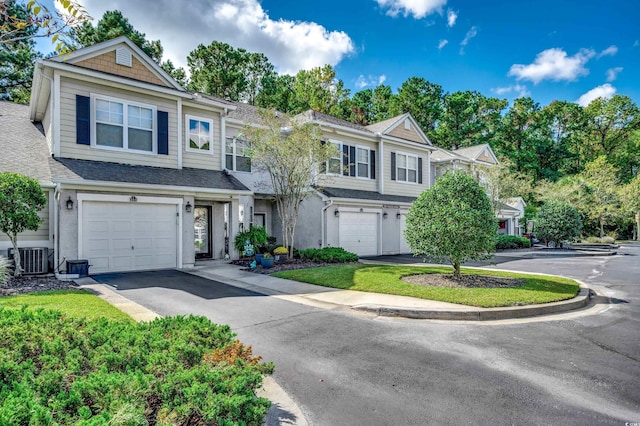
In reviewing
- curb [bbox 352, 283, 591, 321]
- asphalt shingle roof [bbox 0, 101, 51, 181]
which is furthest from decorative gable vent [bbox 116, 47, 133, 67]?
curb [bbox 352, 283, 591, 321]

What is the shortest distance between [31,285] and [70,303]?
3368 mm

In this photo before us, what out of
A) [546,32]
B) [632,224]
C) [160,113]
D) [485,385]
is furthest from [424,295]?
[632,224]

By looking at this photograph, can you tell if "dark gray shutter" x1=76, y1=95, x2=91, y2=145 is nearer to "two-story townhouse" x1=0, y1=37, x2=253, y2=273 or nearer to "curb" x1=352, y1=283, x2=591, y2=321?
"two-story townhouse" x1=0, y1=37, x2=253, y2=273

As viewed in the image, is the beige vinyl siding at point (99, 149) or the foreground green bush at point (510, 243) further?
the foreground green bush at point (510, 243)

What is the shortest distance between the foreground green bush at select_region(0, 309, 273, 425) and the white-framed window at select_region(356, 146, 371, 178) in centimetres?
1620

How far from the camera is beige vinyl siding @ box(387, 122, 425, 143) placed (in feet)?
68.8

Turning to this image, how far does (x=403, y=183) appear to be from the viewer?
21.5 m

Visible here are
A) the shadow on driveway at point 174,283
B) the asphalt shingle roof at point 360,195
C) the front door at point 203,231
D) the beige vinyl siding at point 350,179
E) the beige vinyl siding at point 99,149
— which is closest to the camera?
the shadow on driveway at point 174,283

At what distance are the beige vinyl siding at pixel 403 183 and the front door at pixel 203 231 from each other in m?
9.88

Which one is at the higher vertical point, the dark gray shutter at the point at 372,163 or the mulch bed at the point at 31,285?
the dark gray shutter at the point at 372,163

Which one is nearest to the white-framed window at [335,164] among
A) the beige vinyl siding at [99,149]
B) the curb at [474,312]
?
the beige vinyl siding at [99,149]

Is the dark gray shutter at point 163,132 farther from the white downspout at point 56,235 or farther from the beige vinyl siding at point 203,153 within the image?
the white downspout at point 56,235

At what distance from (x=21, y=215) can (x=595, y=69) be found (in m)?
43.1

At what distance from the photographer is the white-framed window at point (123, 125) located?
12.2 metres
